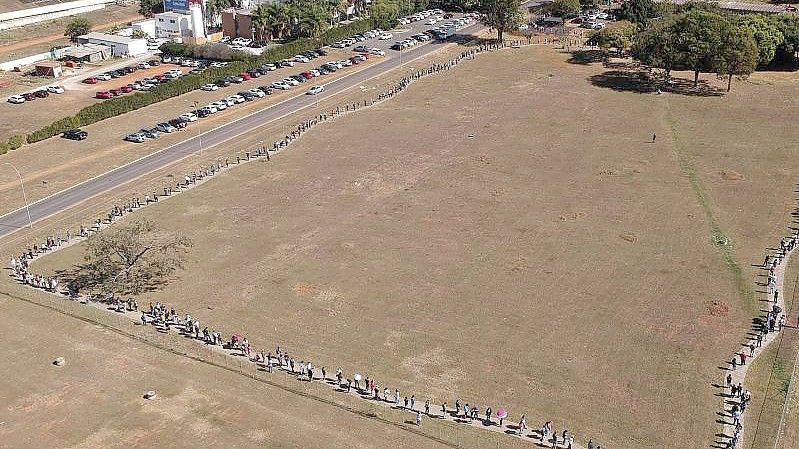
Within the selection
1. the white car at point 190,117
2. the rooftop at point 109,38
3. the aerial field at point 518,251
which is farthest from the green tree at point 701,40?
the rooftop at point 109,38

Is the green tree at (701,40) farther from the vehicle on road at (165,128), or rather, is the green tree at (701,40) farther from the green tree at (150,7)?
the green tree at (150,7)

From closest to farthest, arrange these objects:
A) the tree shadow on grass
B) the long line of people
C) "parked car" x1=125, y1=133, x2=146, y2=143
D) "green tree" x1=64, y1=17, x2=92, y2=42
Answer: the long line of people
"parked car" x1=125, y1=133, x2=146, y2=143
the tree shadow on grass
"green tree" x1=64, y1=17, x2=92, y2=42

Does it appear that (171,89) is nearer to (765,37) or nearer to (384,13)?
(384,13)

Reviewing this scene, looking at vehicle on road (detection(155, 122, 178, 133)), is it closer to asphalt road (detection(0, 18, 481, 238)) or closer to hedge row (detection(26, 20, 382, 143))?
asphalt road (detection(0, 18, 481, 238))

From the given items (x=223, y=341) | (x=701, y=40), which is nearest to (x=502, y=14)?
(x=701, y=40)

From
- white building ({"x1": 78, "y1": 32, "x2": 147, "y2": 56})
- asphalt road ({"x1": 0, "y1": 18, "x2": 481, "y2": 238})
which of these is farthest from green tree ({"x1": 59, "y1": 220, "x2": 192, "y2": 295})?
white building ({"x1": 78, "y1": 32, "x2": 147, "y2": 56})
